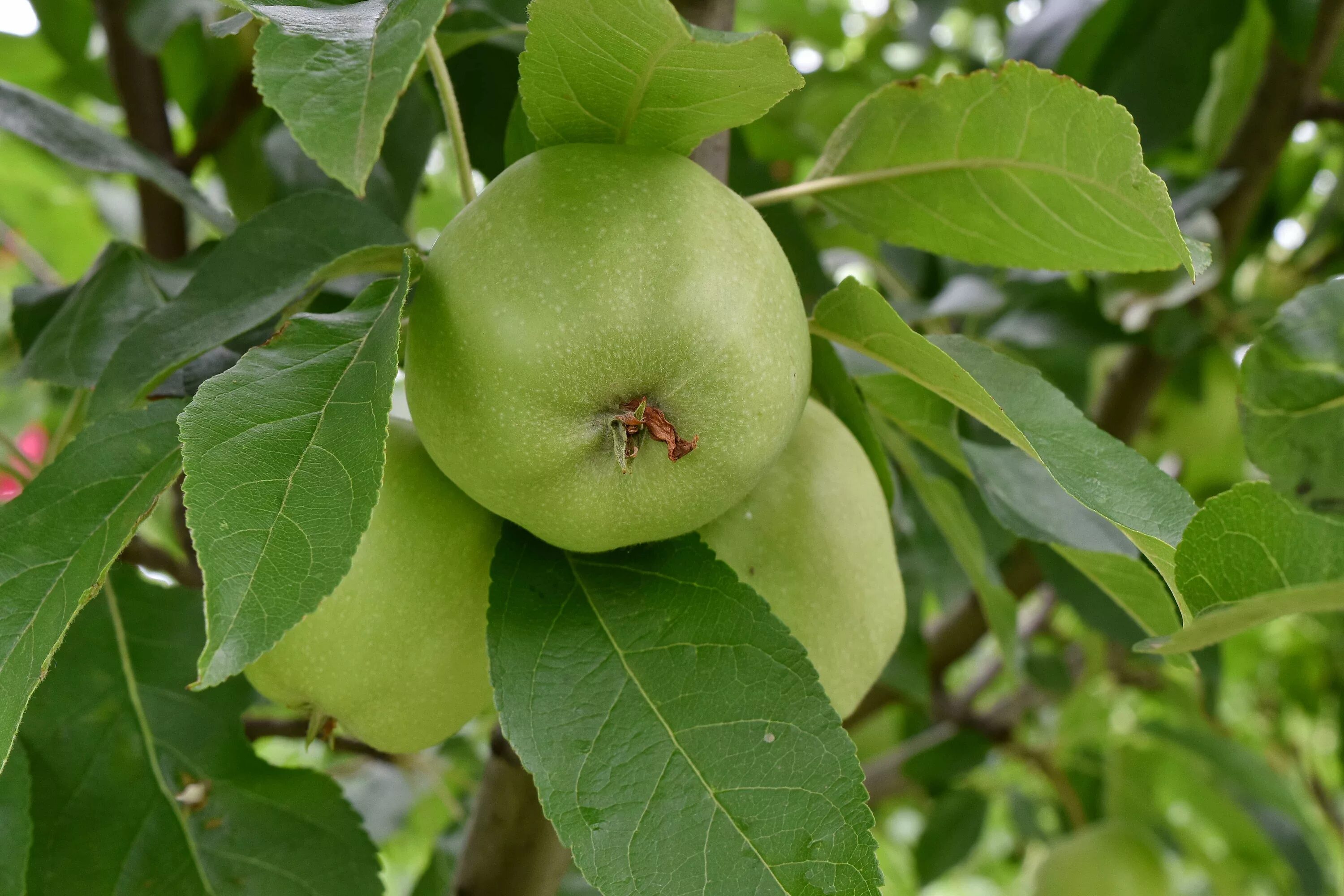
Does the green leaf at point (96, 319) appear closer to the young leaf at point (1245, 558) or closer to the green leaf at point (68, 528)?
the green leaf at point (68, 528)

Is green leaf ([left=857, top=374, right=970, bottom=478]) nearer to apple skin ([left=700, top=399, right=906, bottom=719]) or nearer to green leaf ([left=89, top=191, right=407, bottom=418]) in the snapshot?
apple skin ([left=700, top=399, right=906, bottom=719])

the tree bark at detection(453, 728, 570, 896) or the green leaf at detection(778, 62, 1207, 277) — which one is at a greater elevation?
the green leaf at detection(778, 62, 1207, 277)

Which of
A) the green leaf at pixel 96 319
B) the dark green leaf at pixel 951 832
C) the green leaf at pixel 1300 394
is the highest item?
the green leaf at pixel 1300 394

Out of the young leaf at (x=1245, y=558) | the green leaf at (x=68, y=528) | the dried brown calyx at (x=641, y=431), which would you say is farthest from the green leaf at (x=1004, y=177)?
the green leaf at (x=68, y=528)

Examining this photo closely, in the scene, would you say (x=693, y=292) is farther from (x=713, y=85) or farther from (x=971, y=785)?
(x=971, y=785)

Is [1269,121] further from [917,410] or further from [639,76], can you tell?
[639,76]

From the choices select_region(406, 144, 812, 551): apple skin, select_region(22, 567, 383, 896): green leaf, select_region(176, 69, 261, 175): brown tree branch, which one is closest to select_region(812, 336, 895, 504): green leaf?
select_region(406, 144, 812, 551): apple skin

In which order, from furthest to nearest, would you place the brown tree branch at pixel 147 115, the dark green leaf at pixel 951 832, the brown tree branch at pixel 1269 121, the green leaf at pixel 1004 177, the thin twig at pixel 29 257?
the dark green leaf at pixel 951 832 < the thin twig at pixel 29 257 < the brown tree branch at pixel 1269 121 < the brown tree branch at pixel 147 115 < the green leaf at pixel 1004 177
